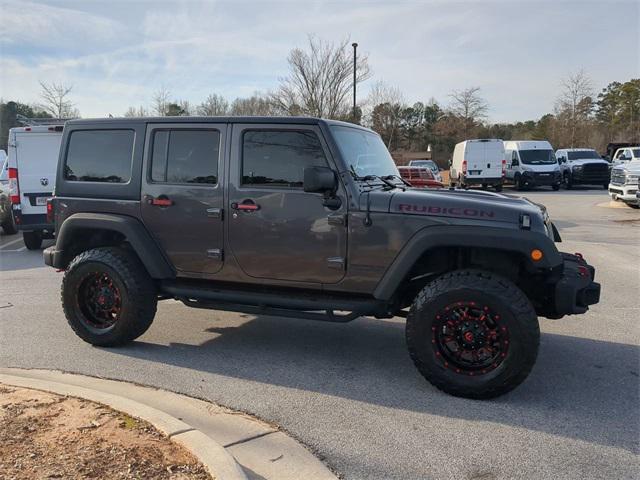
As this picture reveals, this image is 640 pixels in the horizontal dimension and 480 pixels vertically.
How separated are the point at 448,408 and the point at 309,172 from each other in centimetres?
198

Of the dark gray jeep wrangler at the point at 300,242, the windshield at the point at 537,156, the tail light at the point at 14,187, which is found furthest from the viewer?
the windshield at the point at 537,156

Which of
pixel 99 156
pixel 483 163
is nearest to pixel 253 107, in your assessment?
pixel 483 163

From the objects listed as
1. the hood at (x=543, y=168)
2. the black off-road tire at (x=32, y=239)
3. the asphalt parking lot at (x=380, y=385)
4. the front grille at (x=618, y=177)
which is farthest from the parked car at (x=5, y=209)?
the hood at (x=543, y=168)

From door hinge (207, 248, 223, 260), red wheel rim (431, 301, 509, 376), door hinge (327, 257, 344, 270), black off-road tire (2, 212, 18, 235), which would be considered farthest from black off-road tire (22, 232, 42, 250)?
red wheel rim (431, 301, 509, 376)

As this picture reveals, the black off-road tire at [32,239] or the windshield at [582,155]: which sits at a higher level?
the windshield at [582,155]

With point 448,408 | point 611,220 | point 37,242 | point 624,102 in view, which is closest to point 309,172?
point 448,408

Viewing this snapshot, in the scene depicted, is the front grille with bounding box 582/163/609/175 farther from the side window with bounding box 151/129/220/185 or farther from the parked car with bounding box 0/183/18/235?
the side window with bounding box 151/129/220/185

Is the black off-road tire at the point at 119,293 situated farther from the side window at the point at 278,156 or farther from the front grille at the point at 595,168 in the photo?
the front grille at the point at 595,168

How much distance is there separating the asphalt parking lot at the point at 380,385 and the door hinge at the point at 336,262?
0.90 meters

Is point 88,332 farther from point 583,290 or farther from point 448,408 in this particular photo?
point 583,290

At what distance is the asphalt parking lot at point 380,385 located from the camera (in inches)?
128

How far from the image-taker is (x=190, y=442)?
3207 mm

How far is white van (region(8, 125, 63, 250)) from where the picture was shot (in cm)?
1102

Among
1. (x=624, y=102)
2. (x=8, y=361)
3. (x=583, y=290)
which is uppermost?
Answer: (x=624, y=102)
